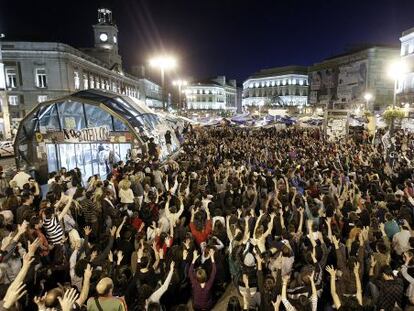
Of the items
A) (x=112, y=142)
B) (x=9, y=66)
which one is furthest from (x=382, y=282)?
(x=9, y=66)

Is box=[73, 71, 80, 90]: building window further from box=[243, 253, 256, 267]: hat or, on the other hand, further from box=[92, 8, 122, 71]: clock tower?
box=[243, 253, 256, 267]: hat

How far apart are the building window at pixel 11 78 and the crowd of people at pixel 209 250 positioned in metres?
41.3

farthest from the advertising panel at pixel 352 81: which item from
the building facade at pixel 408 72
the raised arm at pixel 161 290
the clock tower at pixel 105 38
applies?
the raised arm at pixel 161 290

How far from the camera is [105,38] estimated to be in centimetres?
6600

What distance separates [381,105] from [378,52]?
378 inches

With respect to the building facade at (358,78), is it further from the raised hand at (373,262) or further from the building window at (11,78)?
the raised hand at (373,262)

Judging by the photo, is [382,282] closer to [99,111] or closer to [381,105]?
[99,111]

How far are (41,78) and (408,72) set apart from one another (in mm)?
50695

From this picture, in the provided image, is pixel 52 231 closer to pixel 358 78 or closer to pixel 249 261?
pixel 249 261

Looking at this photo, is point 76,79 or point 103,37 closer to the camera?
point 76,79

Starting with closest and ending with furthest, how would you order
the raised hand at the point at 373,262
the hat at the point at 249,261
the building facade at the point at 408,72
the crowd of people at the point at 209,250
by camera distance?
the crowd of people at the point at 209,250
the raised hand at the point at 373,262
the hat at the point at 249,261
the building facade at the point at 408,72

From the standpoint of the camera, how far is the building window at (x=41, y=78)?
44.8 m

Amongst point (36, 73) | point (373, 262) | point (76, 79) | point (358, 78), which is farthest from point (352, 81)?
point (373, 262)

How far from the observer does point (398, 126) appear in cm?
2109
